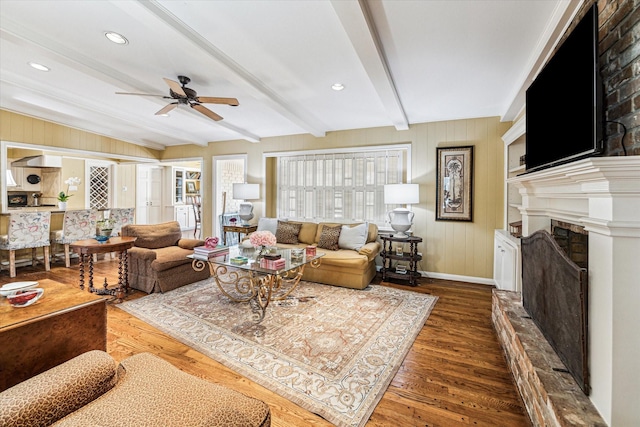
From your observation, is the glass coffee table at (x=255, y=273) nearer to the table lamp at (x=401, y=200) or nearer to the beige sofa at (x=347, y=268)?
the beige sofa at (x=347, y=268)

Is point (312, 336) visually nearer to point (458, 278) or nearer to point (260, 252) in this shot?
point (260, 252)

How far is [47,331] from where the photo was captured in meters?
1.45

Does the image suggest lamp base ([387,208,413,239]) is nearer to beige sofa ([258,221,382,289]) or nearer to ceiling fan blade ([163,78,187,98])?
beige sofa ([258,221,382,289])

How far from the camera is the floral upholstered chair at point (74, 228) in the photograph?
490 centimetres

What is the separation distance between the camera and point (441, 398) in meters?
1.78

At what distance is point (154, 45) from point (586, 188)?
323 cm

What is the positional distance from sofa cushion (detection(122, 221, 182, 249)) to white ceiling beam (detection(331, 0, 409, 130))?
3.46 metres

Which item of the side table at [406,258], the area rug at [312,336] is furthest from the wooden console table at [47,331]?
the side table at [406,258]

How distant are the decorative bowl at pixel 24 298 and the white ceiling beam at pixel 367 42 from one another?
2.42 metres

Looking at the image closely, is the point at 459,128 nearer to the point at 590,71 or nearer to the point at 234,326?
the point at 590,71

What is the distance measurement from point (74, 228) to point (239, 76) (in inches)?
173

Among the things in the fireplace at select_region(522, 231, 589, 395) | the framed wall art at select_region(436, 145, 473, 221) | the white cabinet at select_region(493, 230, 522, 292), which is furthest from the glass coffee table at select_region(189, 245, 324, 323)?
the framed wall art at select_region(436, 145, 473, 221)

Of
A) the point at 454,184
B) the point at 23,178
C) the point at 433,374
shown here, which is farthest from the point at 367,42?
the point at 23,178

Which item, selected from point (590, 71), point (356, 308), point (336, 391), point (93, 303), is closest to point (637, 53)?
point (590, 71)
